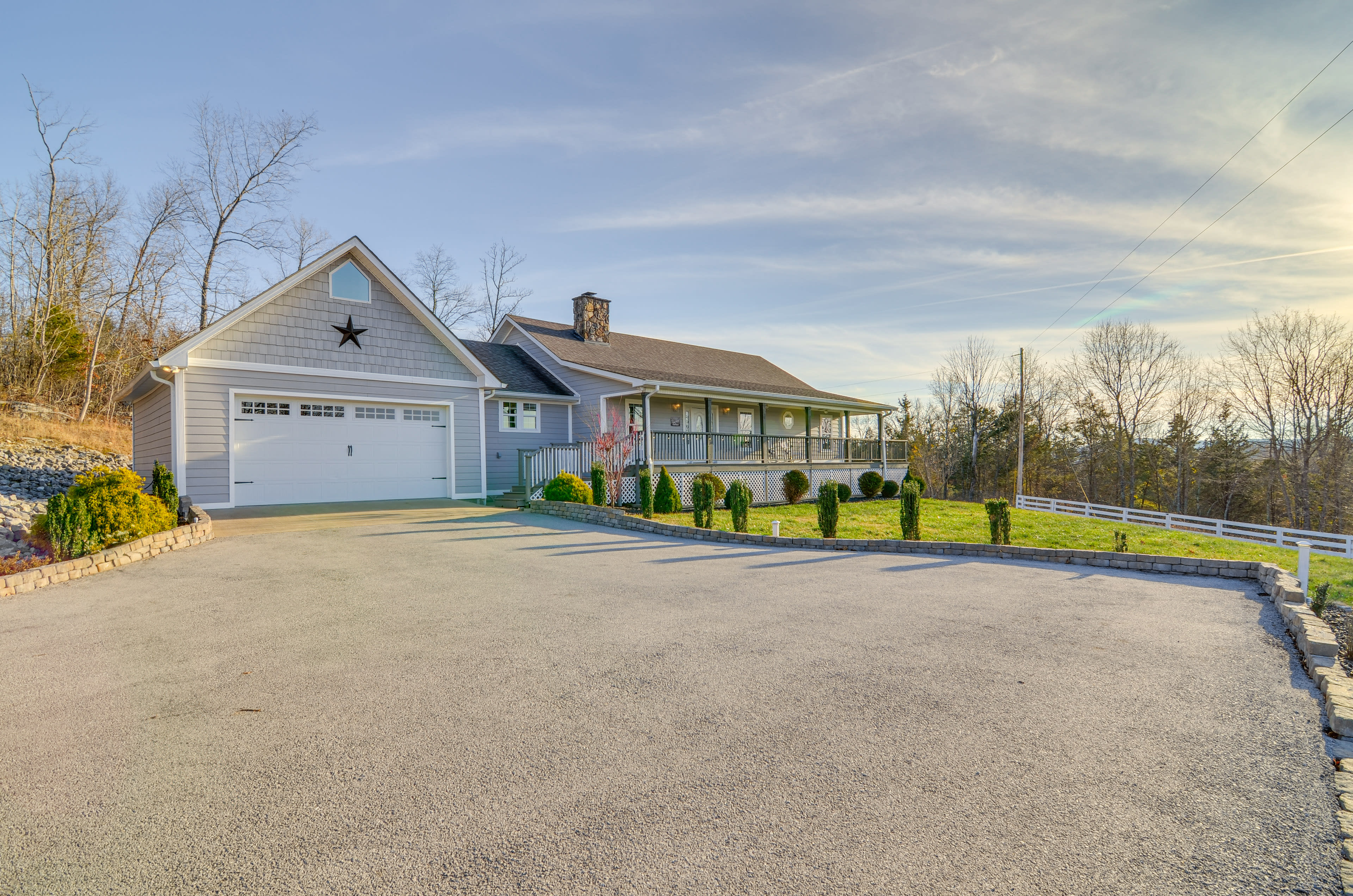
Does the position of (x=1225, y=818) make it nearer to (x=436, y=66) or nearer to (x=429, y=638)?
(x=429, y=638)

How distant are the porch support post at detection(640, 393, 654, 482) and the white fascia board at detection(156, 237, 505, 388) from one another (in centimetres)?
387

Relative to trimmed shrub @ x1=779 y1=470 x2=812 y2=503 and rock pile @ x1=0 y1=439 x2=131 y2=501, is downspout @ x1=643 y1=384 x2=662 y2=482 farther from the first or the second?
rock pile @ x1=0 y1=439 x2=131 y2=501

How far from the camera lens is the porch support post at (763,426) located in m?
20.2

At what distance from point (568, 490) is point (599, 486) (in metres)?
0.71

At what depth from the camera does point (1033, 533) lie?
52.4ft

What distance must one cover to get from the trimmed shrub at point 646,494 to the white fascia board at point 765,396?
10.3 ft

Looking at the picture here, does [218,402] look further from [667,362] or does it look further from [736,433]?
[736,433]

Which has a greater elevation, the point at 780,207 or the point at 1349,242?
the point at 780,207

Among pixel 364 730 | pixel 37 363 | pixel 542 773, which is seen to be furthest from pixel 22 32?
pixel 542 773

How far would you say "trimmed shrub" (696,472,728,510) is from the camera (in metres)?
16.2

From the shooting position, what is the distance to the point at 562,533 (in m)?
11.8

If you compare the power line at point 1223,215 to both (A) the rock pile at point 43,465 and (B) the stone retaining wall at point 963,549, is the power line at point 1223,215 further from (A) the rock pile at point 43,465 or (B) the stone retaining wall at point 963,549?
(A) the rock pile at point 43,465

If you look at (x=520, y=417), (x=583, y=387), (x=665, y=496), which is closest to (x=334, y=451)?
(x=520, y=417)

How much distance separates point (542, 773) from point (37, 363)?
99.9ft
